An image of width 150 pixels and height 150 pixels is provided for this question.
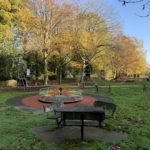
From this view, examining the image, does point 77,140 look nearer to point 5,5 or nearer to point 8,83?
point 5,5

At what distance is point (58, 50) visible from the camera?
26.1 m

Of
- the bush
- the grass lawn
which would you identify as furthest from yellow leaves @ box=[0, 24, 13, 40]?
the grass lawn

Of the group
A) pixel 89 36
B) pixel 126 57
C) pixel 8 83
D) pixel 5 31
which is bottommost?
pixel 8 83

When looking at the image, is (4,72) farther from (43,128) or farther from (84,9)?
(43,128)

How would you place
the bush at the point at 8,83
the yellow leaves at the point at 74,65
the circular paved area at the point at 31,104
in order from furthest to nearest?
the yellow leaves at the point at 74,65
the bush at the point at 8,83
the circular paved area at the point at 31,104

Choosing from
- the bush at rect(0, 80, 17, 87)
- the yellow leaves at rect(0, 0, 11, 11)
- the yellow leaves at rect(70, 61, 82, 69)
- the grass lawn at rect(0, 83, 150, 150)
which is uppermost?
the yellow leaves at rect(0, 0, 11, 11)

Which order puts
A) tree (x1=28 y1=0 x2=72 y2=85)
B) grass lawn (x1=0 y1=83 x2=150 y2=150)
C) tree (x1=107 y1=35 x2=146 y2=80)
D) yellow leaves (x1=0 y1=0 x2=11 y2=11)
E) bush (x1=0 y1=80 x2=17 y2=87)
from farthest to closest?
1. tree (x1=107 y1=35 x2=146 y2=80)
2. tree (x1=28 y1=0 x2=72 y2=85)
3. bush (x1=0 y1=80 x2=17 y2=87)
4. yellow leaves (x1=0 y1=0 x2=11 y2=11)
5. grass lawn (x1=0 y1=83 x2=150 y2=150)

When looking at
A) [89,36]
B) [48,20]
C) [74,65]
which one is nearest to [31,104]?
[48,20]

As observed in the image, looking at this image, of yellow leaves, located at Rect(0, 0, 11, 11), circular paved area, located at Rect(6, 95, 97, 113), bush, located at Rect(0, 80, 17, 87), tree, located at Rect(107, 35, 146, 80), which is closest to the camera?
circular paved area, located at Rect(6, 95, 97, 113)

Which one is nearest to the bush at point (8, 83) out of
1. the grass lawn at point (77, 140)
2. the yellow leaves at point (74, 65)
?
the yellow leaves at point (74, 65)

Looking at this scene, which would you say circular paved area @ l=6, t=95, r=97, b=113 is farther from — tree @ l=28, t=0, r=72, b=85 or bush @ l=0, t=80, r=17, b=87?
tree @ l=28, t=0, r=72, b=85

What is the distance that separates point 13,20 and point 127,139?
19145 millimetres

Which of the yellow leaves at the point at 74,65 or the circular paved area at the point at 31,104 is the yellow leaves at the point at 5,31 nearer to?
the circular paved area at the point at 31,104

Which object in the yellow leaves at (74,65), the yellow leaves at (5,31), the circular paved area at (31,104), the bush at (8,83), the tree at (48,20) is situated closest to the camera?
the circular paved area at (31,104)
